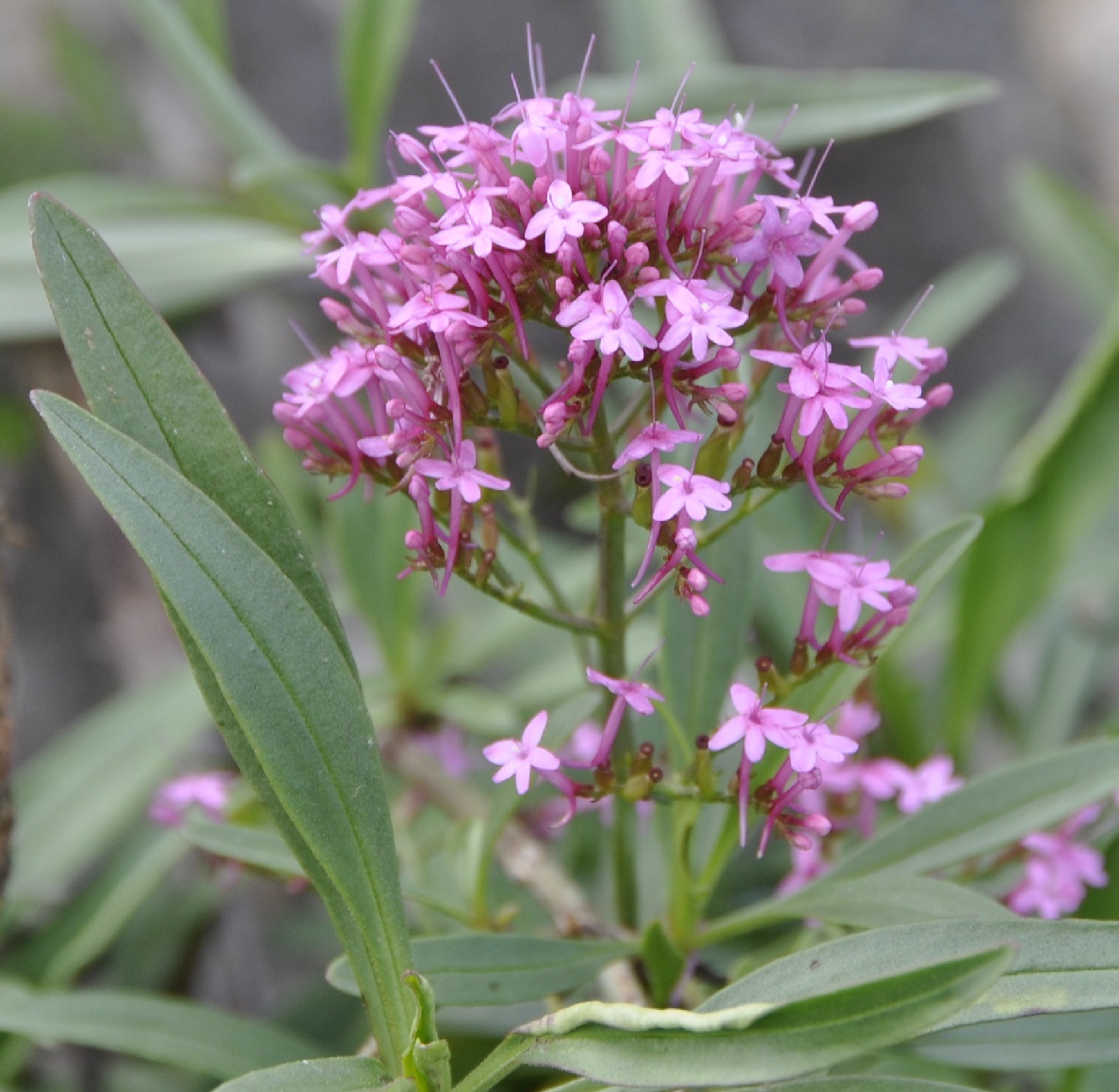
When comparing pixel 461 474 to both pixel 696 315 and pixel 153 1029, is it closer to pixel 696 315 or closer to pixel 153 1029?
pixel 696 315

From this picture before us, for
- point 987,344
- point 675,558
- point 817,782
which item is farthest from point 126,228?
point 987,344

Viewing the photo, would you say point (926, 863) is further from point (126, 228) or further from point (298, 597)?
point (126, 228)

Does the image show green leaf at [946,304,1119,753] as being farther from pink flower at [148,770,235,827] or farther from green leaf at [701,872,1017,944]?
pink flower at [148,770,235,827]

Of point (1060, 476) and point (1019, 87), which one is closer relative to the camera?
point (1060, 476)

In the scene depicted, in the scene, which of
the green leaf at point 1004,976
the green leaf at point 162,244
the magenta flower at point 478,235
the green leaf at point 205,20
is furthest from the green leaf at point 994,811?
the green leaf at point 205,20

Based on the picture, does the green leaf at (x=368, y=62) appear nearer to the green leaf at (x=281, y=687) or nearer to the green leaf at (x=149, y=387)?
the green leaf at (x=149, y=387)

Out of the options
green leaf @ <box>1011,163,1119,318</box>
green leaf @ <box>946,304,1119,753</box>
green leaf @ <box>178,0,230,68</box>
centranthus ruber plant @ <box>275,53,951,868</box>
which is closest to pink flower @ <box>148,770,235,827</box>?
centranthus ruber plant @ <box>275,53,951,868</box>
